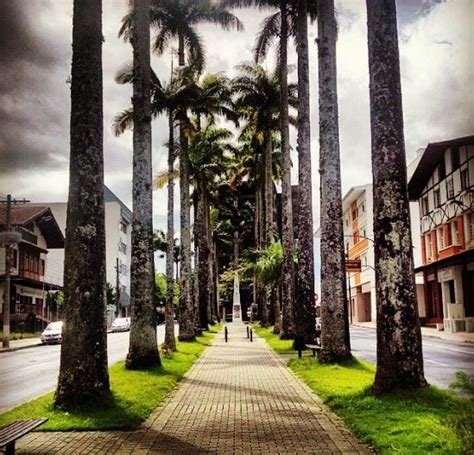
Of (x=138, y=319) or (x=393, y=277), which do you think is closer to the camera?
(x=393, y=277)

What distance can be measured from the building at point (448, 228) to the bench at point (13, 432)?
94.8 feet

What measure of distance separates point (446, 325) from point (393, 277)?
3041 cm

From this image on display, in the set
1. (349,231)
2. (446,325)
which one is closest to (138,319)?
(446,325)

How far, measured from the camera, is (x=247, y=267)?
116 ft

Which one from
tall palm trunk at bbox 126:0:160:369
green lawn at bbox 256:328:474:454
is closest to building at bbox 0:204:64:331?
tall palm trunk at bbox 126:0:160:369

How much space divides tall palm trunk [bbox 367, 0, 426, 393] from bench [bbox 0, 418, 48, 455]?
5.35m

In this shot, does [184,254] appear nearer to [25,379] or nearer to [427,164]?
[25,379]

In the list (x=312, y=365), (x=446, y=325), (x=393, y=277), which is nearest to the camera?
(x=393, y=277)

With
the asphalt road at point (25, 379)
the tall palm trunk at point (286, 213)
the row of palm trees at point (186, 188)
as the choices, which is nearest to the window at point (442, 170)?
the row of palm trees at point (186, 188)

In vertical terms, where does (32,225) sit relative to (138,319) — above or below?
above

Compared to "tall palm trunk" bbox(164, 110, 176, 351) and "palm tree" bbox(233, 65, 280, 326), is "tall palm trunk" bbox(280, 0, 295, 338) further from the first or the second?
"palm tree" bbox(233, 65, 280, 326)

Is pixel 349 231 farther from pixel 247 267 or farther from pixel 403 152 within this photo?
pixel 403 152

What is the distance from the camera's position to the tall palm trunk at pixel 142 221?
16094mm

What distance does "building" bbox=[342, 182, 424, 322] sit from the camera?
63719 mm
